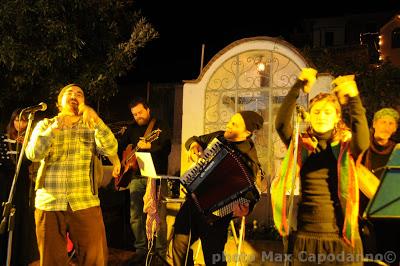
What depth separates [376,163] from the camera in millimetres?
4797

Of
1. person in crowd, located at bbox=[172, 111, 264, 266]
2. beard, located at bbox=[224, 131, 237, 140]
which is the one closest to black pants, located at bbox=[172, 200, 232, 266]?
person in crowd, located at bbox=[172, 111, 264, 266]

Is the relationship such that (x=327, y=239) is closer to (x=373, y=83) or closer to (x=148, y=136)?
(x=148, y=136)

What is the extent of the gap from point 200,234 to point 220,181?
69 centimetres

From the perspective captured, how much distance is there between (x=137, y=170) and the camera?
21.4 feet

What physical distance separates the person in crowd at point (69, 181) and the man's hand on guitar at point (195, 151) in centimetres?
96

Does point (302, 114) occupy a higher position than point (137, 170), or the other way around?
point (302, 114)

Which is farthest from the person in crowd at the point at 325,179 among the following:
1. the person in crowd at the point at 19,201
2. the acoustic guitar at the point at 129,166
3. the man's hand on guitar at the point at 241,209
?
the person in crowd at the point at 19,201

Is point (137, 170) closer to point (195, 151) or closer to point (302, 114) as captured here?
point (195, 151)

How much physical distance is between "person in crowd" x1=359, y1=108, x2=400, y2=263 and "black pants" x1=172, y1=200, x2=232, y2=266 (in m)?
1.44

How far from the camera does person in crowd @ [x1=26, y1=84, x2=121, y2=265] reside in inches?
174

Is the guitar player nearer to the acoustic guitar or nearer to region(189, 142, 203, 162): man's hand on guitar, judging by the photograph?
the acoustic guitar

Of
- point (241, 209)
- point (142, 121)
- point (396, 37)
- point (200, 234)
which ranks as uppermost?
point (396, 37)

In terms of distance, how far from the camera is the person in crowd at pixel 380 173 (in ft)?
15.0

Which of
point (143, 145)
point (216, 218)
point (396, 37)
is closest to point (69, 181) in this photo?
point (216, 218)
